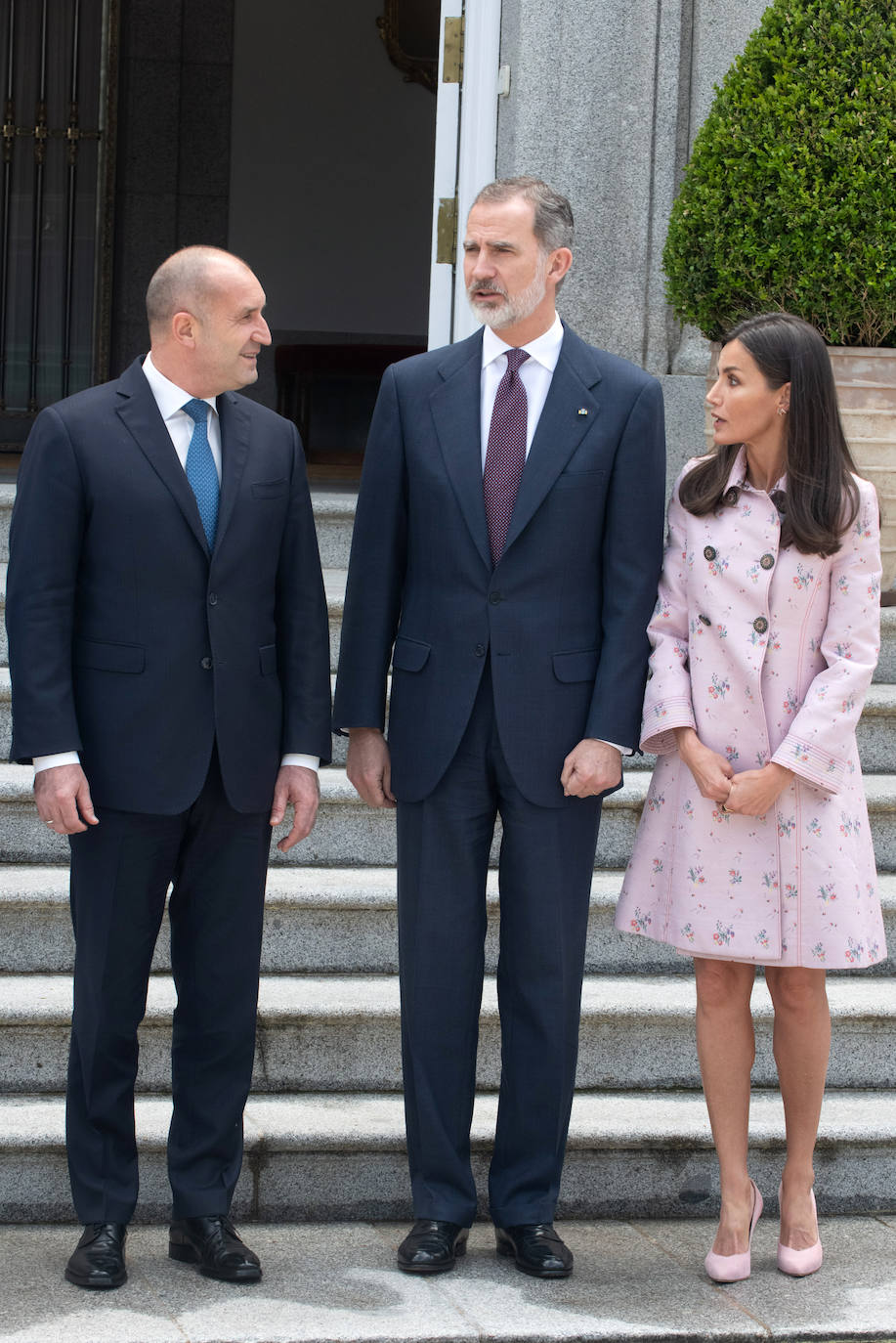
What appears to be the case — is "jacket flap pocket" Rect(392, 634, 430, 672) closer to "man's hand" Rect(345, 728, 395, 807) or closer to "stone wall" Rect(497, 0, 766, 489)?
"man's hand" Rect(345, 728, 395, 807)

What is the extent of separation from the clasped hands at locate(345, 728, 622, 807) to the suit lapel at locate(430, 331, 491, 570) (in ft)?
1.25

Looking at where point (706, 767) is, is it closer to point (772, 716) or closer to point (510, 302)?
point (772, 716)

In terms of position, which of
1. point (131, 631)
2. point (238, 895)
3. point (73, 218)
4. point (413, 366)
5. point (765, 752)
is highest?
point (73, 218)

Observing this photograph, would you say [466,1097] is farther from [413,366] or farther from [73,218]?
[73,218]

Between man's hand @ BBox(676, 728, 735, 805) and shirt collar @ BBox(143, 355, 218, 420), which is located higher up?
shirt collar @ BBox(143, 355, 218, 420)

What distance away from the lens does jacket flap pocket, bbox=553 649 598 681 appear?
3102 mm

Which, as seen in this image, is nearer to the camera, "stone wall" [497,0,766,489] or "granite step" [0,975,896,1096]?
"granite step" [0,975,896,1096]

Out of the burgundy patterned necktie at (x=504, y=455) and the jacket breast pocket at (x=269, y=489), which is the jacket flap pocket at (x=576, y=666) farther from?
the jacket breast pocket at (x=269, y=489)

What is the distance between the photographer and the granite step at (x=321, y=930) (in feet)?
12.7

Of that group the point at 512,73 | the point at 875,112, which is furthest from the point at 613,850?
the point at 512,73

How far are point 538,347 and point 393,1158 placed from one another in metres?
1.63

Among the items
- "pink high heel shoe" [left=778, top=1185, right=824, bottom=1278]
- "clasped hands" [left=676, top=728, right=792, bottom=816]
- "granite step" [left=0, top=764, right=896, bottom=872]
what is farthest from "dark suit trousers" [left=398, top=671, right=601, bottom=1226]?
"granite step" [left=0, top=764, right=896, bottom=872]

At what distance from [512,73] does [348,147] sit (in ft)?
14.5

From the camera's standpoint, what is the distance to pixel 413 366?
10.6 feet
